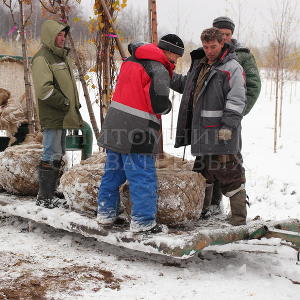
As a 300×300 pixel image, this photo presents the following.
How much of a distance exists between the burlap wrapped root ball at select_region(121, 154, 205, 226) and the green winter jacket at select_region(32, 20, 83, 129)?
0.95 metres

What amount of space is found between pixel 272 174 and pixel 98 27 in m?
5.80

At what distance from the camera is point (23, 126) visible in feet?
17.7

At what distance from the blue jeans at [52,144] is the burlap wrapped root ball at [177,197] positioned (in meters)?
0.86

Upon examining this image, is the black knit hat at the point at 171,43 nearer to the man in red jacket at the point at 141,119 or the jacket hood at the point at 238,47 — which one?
the man in red jacket at the point at 141,119

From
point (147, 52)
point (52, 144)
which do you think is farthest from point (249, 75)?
point (52, 144)

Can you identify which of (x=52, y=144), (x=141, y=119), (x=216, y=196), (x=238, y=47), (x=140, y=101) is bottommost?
(x=216, y=196)

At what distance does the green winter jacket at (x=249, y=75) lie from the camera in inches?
142

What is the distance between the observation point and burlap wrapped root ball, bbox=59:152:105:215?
141 inches

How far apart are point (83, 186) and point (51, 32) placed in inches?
55.4

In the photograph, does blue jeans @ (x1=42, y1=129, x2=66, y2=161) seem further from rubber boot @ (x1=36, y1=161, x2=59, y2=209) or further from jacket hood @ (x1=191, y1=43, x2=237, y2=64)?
jacket hood @ (x1=191, y1=43, x2=237, y2=64)

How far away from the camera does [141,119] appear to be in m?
3.10

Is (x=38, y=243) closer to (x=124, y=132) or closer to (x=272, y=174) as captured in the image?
(x=124, y=132)

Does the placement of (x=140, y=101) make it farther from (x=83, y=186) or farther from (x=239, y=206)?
(x=239, y=206)

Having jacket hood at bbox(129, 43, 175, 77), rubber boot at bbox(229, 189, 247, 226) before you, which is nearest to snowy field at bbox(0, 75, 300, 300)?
rubber boot at bbox(229, 189, 247, 226)
